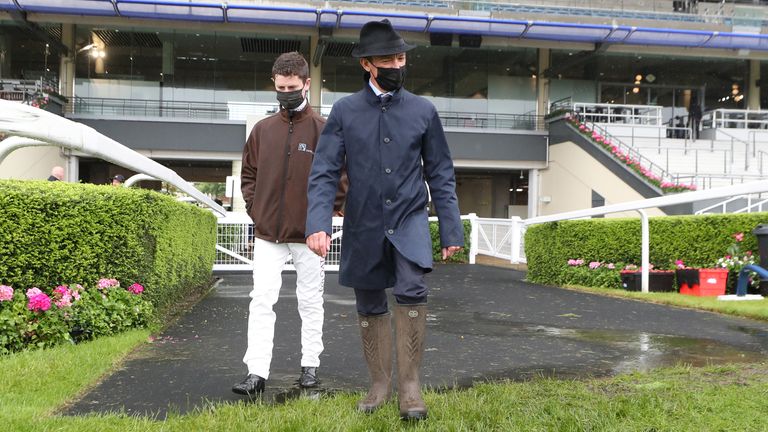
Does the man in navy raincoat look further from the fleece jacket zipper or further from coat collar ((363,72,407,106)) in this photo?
the fleece jacket zipper

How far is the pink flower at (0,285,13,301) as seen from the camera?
13.2 feet

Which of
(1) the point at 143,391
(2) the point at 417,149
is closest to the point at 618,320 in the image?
(2) the point at 417,149

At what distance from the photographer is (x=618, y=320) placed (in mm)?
6266

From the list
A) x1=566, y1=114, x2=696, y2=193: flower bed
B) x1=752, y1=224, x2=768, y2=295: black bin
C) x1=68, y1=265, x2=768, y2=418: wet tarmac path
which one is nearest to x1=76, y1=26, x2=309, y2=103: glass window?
x1=566, y1=114, x2=696, y2=193: flower bed

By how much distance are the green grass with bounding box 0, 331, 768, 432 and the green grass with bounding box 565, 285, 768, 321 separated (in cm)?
310

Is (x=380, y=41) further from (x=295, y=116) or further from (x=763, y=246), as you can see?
(x=763, y=246)

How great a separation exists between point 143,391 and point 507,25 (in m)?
22.5

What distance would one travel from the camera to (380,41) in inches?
120

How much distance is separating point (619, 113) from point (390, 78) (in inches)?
959

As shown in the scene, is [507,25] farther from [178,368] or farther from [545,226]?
[178,368]

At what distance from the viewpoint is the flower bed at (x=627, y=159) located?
18.5 m

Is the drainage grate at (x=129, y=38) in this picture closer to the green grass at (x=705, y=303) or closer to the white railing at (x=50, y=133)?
the green grass at (x=705, y=303)

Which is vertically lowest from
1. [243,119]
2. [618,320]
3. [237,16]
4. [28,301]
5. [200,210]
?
[618,320]

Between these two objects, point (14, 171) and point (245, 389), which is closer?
point (245, 389)
